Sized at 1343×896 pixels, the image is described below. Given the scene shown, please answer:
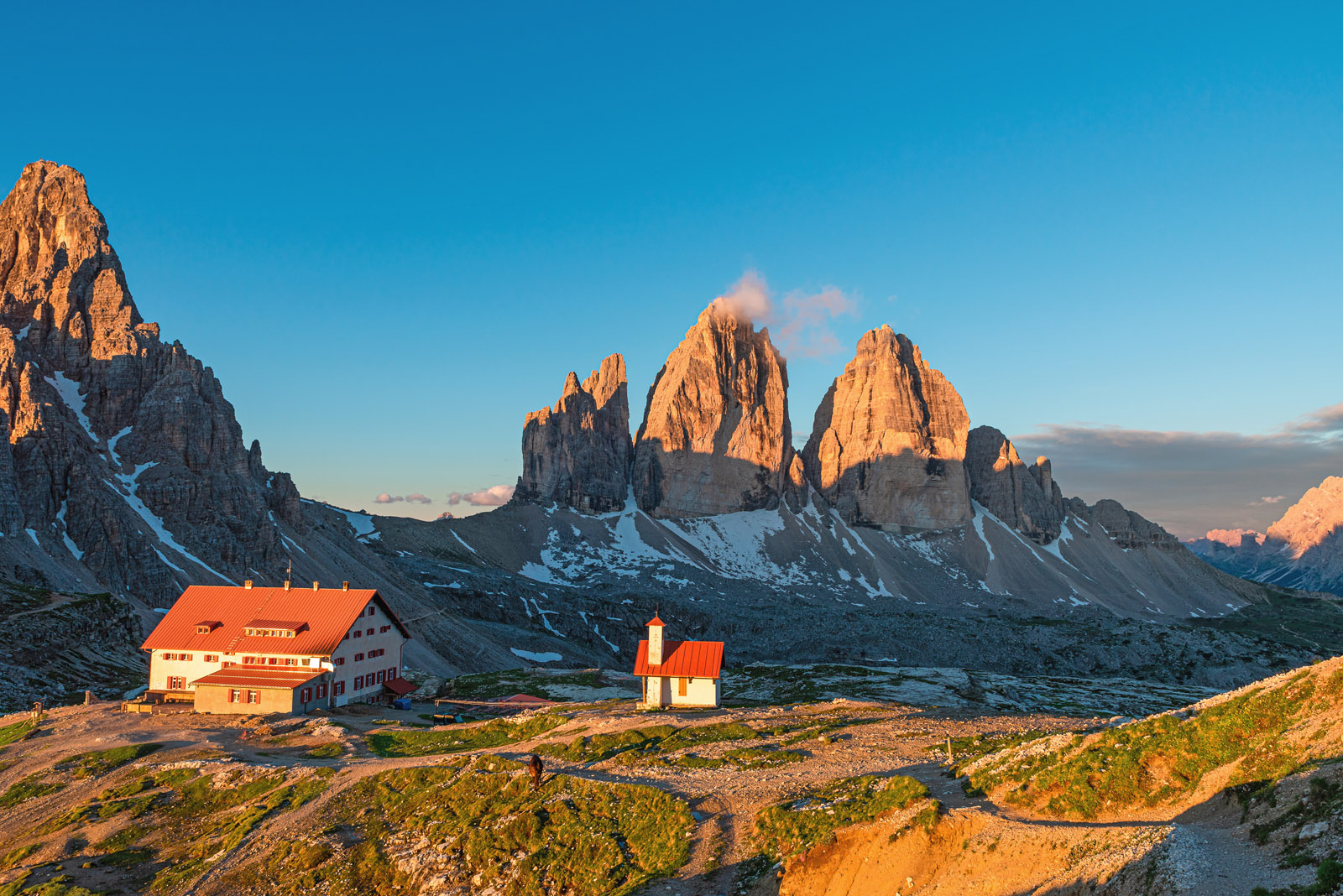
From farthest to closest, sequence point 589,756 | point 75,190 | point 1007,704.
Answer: point 75,190, point 1007,704, point 589,756

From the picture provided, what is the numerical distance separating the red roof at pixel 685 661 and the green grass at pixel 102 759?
29883 millimetres

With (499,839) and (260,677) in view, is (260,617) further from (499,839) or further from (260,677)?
(499,839)

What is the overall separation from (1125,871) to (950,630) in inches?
5781

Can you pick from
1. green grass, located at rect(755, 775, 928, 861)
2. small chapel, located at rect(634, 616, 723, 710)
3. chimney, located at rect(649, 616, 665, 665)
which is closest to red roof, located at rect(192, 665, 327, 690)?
small chapel, located at rect(634, 616, 723, 710)

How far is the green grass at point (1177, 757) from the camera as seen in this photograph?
22.6m

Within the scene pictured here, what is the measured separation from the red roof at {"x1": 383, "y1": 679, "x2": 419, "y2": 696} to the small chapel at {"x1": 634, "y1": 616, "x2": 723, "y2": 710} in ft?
67.8

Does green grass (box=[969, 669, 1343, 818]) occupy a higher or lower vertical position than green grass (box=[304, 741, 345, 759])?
higher

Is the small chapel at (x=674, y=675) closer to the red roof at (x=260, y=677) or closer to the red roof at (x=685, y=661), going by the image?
the red roof at (x=685, y=661)

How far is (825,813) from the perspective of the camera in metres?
27.6

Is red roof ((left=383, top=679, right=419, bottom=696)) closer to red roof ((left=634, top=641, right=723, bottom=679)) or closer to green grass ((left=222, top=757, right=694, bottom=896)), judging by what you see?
red roof ((left=634, top=641, right=723, bottom=679))

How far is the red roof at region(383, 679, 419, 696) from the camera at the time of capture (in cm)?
6684

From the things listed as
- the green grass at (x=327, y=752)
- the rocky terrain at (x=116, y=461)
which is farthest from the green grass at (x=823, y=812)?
the rocky terrain at (x=116, y=461)

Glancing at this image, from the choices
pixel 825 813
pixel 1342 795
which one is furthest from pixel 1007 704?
pixel 1342 795

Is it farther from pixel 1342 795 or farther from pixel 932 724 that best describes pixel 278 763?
pixel 1342 795
